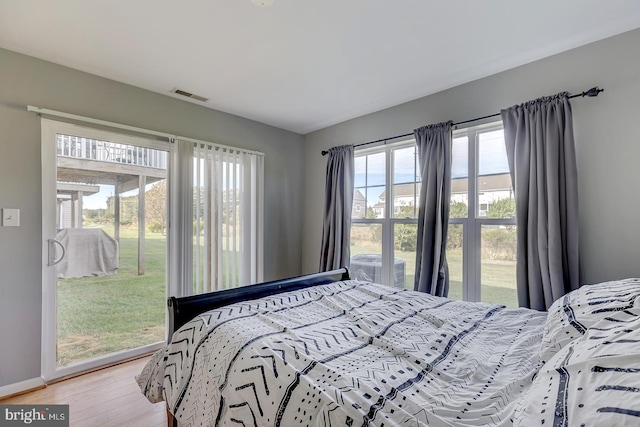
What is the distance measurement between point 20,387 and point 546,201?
3.99m

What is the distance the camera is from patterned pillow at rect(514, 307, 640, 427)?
56 cm

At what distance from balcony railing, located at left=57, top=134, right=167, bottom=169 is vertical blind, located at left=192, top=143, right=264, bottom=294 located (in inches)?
14.4

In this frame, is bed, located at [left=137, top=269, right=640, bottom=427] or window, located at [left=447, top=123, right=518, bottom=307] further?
window, located at [left=447, top=123, right=518, bottom=307]

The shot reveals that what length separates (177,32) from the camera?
6.24 ft

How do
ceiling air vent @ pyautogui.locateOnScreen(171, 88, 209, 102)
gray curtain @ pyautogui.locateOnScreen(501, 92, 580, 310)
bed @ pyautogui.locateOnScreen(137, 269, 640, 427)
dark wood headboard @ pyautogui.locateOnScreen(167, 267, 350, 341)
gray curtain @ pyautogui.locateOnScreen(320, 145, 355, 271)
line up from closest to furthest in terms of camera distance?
bed @ pyautogui.locateOnScreen(137, 269, 640, 427) < dark wood headboard @ pyautogui.locateOnScreen(167, 267, 350, 341) < gray curtain @ pyautogui.locateOnScreen(501, 92, 580, 310) < ceiling air vent @ pyautogui.locateOnScreen(171, 88, 209, 102) < gray curtain @ pyautogui.locateOnScreen(320, 145, 355, 271)

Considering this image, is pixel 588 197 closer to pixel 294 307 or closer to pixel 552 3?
pixel 552 3

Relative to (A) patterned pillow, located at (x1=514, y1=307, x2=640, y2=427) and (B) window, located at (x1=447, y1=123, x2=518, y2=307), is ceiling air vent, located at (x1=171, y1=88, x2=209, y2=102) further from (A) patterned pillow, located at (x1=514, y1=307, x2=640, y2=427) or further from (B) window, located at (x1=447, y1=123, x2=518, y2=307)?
(A) patterned pillow, located at (x1=514, y1=307, x2=640, y2=427)

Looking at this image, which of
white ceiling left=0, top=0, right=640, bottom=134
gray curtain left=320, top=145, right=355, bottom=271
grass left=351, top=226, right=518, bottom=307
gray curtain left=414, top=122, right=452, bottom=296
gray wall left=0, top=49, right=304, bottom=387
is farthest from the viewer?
gray curtain left=320, top=145, right=355, bottom=271

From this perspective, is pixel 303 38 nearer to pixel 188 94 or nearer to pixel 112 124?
pixel 188 94

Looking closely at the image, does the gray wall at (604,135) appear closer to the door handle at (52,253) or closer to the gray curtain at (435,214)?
the gray curtain at (435,214)

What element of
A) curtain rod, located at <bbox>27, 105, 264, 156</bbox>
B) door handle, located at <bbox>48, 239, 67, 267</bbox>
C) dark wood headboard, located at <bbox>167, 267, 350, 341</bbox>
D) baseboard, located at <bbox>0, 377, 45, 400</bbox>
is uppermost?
curtain rod, located at <bbox>27, 105, 264, 156</bbox>

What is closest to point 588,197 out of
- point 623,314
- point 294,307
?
point 623,314

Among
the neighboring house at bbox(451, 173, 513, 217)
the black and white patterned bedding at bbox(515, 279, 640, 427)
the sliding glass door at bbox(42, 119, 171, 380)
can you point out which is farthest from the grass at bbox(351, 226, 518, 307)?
the sliding glass door at bbox(42, 119, 171, 380)

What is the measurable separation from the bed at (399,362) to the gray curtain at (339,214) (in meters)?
1.57
